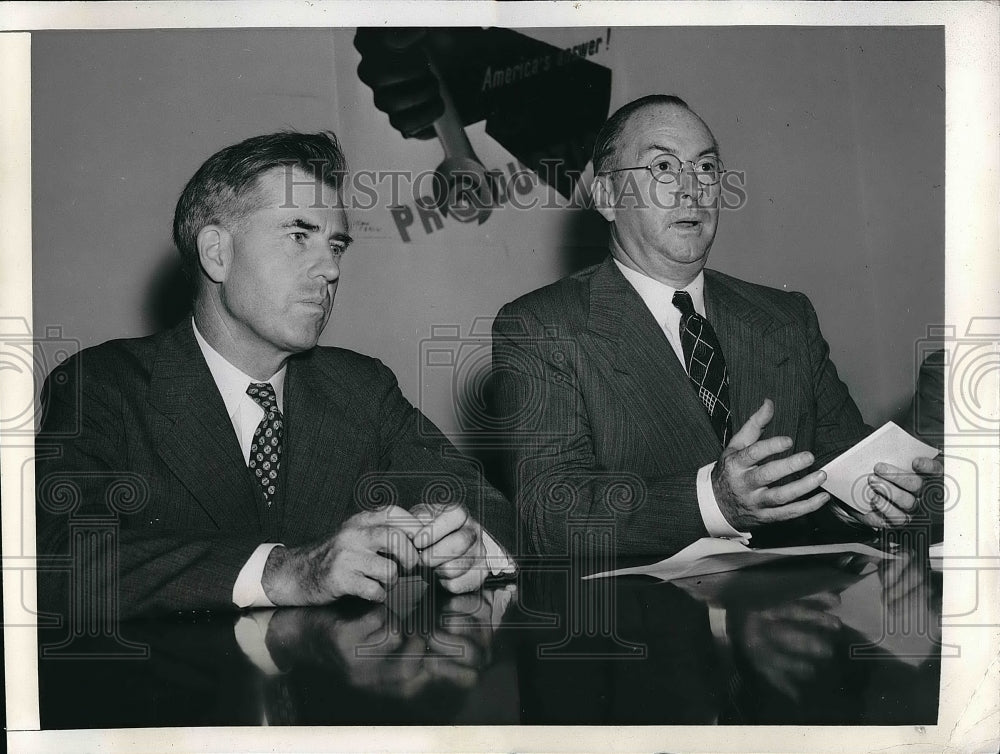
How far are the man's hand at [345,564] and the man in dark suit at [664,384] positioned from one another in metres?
0.28

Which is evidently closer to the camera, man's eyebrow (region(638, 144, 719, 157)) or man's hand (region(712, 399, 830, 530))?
man's hand (region(712, 399, 830, 530))

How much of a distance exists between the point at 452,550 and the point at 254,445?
486mm

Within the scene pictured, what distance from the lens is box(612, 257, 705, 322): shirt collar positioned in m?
2.24

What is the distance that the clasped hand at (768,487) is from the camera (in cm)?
210

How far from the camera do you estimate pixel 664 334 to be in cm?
224

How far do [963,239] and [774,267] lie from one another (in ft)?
1.43

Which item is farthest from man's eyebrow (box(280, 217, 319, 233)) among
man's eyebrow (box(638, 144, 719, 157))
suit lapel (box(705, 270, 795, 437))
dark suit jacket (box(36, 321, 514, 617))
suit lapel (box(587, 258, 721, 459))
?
suit lapel (box(705, 270, 795, 437))

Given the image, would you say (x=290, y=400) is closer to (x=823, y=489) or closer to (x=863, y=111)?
(x=823, y=489)

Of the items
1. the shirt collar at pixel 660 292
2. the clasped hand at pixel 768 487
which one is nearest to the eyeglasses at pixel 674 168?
the shirt collar at pixel 660 292

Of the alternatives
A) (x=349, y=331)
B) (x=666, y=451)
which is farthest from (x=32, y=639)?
(x=666, y=451)

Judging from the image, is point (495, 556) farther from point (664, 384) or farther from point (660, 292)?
point (660, 292)

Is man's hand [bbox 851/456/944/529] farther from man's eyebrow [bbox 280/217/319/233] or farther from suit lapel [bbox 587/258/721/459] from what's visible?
man's eyebrow [bbox 280/217/319/233]

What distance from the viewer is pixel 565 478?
2.17 metres

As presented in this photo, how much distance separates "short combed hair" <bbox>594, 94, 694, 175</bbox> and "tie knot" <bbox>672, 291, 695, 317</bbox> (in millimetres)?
333
